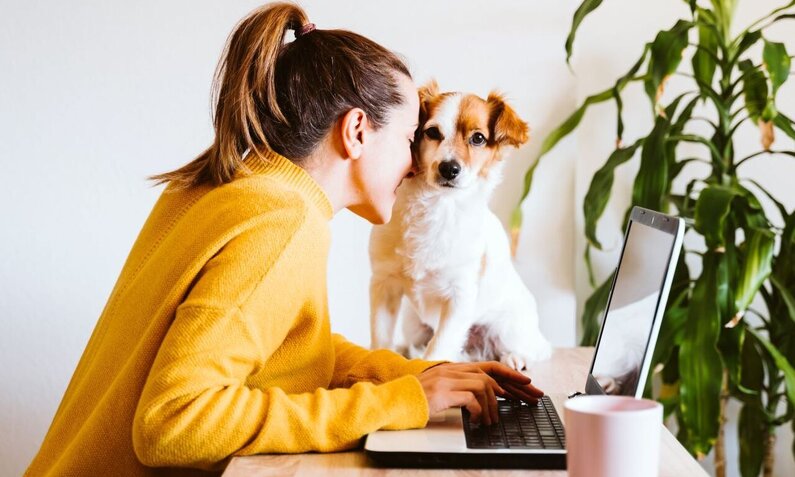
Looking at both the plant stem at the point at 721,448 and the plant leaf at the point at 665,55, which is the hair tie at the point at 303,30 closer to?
the plant leaf at the point at 665,55

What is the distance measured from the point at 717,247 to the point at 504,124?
62 cm

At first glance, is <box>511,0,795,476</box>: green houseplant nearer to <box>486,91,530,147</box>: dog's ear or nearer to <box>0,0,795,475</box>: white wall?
<box>0,0,795,475</box>: white wall

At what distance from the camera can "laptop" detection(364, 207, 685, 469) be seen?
2.71ft

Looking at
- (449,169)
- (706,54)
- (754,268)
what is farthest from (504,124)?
(706,54)

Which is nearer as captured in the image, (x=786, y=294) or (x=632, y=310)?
(x=632, y=310)

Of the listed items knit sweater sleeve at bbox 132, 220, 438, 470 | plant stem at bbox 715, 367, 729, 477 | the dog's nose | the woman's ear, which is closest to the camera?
knit sweater sleeve at bbox 132, 220, 438, 470

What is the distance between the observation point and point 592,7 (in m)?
1.91

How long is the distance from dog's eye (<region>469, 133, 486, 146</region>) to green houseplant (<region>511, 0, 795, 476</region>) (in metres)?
0.53

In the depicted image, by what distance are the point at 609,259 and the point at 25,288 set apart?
1537mm

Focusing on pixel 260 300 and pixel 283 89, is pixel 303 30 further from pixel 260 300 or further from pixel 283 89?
pixel 260 300

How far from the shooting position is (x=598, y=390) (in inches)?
38.5

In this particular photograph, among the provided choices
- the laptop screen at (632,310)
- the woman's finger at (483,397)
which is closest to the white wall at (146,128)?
the laptop screen at (632,310)

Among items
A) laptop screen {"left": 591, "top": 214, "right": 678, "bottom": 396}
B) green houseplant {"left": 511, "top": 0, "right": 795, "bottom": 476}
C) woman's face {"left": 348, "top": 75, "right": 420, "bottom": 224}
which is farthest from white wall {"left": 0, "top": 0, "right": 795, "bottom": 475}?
laptop screen {"left": 591, "top": 214, "right": 678, "bottom": 396}

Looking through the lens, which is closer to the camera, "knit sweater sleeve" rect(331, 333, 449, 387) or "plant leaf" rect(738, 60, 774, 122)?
"knit sweater sleeve" rect(331, 333, 449, 387)
